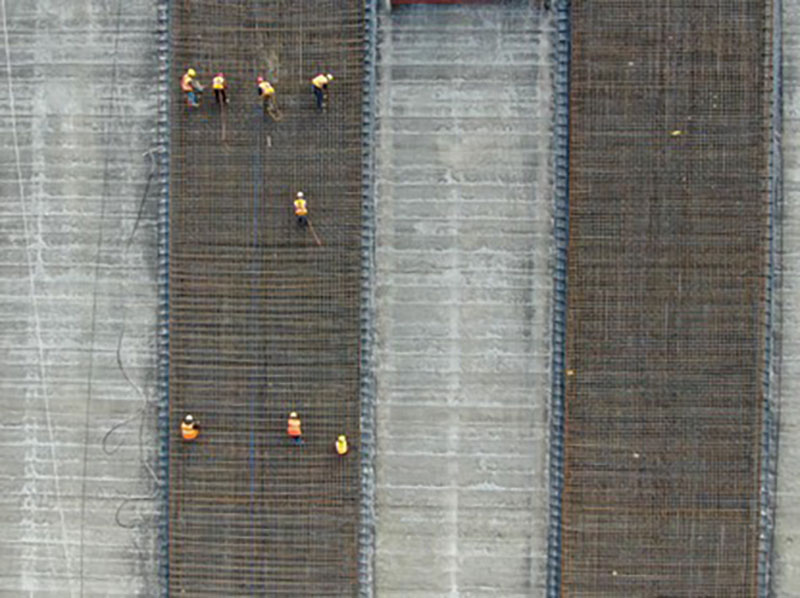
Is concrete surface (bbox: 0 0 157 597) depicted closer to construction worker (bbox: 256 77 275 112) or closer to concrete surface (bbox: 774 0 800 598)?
construction worker (bbox: 256 77 275 112)

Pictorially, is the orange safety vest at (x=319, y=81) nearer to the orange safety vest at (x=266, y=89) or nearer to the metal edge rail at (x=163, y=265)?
the orange safety vest at (x=266, y=89)

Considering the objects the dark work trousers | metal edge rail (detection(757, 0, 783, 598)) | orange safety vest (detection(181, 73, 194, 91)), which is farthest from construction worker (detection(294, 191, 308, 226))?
metal edge rail (detection(757, 0, 783, 598))

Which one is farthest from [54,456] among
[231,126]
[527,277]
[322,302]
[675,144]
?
[675,144]

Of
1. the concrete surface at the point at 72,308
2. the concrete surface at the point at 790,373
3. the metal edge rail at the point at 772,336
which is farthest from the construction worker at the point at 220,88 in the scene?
the concrete surface at the point at 790,373

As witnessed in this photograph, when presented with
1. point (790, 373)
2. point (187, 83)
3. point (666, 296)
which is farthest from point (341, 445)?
point (790, 373)

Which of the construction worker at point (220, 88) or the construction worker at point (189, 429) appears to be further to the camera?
the construction worker at point (189, 429)

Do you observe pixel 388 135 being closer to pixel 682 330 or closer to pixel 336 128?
pixel 336 128
